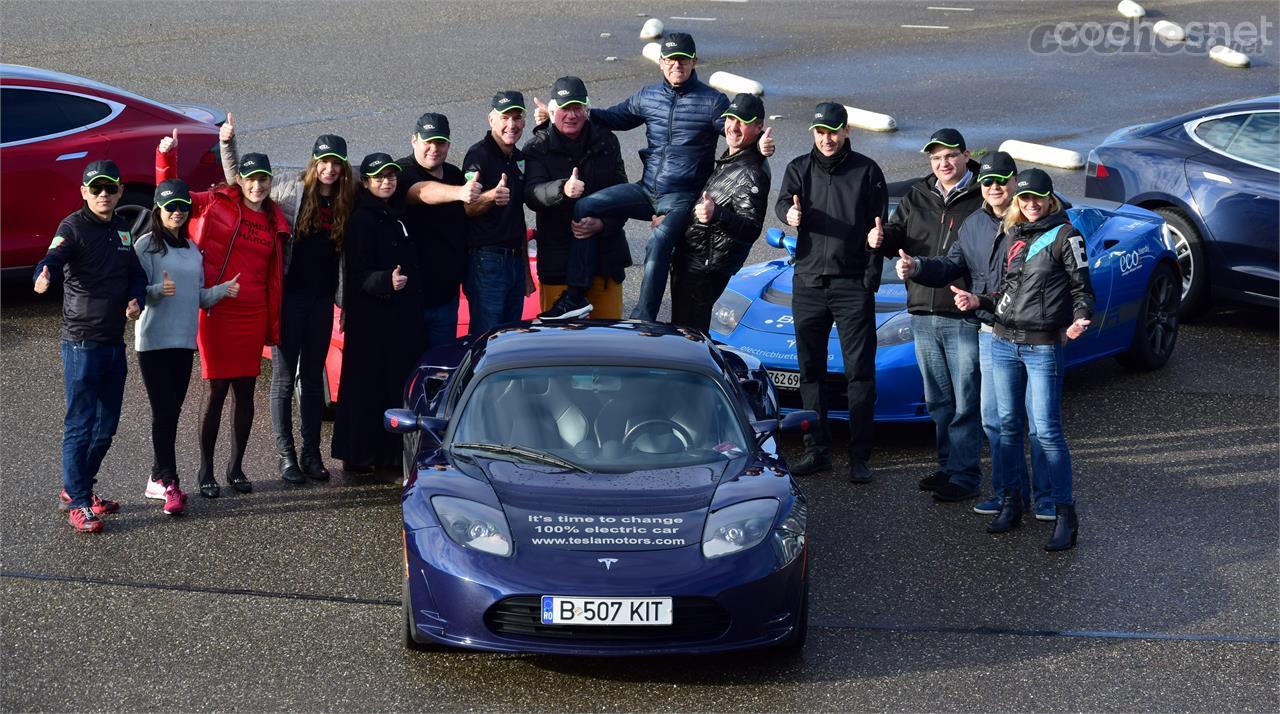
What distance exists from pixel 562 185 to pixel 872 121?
9.26 m

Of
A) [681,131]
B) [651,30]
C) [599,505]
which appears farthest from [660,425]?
[651,30]

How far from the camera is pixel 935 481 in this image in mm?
9500

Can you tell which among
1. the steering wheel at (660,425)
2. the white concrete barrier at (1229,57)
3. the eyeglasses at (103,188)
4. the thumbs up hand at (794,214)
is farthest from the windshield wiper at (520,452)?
the white concrete barrier at (1229,57)

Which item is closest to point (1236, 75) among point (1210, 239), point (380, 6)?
point (1210, 239)

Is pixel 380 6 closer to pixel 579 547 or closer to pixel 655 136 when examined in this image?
pixel 655 136

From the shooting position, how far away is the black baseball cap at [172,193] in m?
8.75

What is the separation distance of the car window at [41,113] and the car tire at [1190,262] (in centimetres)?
821

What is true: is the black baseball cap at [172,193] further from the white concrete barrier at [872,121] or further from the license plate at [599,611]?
the white concrete barrier at [872,121]

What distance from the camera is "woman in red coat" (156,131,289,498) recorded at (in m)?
9.07

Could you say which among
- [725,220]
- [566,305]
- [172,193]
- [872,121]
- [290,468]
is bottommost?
[290,468]

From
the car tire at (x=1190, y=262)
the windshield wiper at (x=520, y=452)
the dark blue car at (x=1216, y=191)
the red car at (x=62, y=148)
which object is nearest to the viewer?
the windshield wiper at (x=520, y=452)

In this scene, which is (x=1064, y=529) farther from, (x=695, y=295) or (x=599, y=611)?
(x=599, y=611)

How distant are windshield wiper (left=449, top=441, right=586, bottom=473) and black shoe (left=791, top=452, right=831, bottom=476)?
103 inches

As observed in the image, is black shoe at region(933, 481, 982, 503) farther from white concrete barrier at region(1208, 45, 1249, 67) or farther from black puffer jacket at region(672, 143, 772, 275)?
white concrete barrier at region(1208, 45, 1249, 67)
